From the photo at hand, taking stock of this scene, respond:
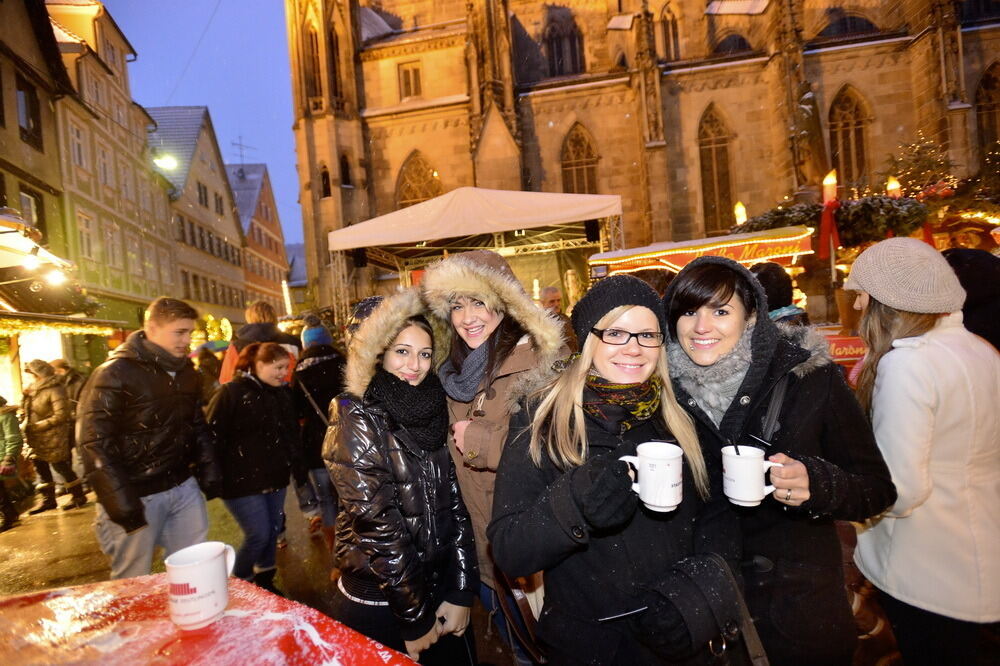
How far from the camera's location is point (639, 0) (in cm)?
1866

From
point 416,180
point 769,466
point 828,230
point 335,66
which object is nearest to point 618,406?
point 769,466

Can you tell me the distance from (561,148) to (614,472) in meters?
19.6

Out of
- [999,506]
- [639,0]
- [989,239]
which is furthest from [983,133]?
[999,506]

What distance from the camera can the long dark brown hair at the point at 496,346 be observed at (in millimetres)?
2533

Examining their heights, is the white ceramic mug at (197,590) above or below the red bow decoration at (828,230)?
below

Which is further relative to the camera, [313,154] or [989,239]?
[313,154]

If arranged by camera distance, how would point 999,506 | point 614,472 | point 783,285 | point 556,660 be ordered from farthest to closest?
point 783,285, point 999,506, point 556,660, point 614,472

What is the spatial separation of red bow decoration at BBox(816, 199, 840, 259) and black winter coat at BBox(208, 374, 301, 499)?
6640mm

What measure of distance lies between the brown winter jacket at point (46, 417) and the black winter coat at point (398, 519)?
25.4 ft

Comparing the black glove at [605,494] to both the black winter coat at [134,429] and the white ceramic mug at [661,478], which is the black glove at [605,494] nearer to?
the white ceramic mug at [661,478]

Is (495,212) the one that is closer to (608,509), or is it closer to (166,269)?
(608,509)

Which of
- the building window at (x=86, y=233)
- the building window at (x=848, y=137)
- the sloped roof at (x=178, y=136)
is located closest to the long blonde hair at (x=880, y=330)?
the building window at (x=848, y=137)

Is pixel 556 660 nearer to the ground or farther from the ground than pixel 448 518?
nearer to the ground

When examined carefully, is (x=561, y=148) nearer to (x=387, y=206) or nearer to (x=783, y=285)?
(x=387, y=206)
